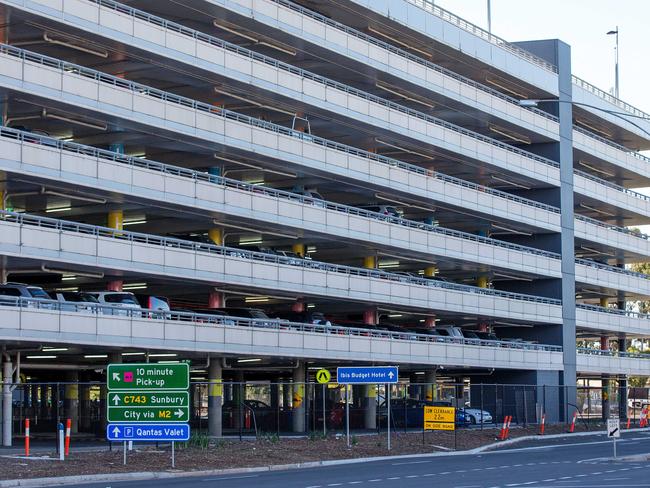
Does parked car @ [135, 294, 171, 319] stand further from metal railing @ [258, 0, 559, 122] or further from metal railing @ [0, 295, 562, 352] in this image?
metal railing @ [258, 0, 559, 122]

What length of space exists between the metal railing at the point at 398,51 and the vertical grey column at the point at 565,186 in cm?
168

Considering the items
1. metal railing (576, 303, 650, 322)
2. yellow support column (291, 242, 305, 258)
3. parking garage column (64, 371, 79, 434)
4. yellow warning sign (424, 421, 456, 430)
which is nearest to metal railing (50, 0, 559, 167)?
yellow support column (291, 242, 305, 258)

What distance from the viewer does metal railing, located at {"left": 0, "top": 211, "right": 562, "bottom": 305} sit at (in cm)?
4578

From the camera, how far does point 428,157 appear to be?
233 feet

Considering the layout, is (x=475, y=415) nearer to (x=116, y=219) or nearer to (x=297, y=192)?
(x=297, y=192)

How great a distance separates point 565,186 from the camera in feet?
260

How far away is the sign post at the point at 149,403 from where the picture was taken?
3388 centimetres

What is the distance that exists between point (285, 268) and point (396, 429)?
8.48 m

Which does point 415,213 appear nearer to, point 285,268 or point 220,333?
point 285,268

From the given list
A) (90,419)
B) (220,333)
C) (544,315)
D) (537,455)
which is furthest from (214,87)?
(544,315)

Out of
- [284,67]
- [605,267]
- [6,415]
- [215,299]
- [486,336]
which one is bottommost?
[6,415]

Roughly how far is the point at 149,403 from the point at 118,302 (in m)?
13.9

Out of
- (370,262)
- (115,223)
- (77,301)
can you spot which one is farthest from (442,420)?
(370,262)

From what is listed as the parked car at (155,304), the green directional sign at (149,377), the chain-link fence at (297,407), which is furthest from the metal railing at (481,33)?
the green directional sign at (149,377)
